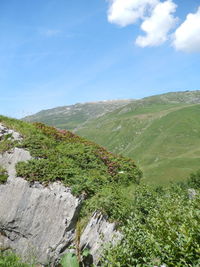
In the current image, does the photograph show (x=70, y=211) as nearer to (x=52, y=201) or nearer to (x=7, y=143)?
(x=52, y=201)

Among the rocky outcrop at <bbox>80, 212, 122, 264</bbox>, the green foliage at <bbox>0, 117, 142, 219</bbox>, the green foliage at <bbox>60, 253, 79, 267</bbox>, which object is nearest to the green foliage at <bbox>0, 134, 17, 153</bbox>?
the green foliage at <bbox>0, 117, 142, 219</bbox>

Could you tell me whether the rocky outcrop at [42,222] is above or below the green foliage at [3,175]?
below

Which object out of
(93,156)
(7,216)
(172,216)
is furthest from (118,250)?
(93,156)

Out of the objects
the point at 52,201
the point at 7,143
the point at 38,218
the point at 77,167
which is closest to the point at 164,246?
the point at 52,201

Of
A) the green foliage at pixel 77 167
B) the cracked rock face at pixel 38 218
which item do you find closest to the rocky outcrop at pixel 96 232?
the green foliage at pixel 77 167

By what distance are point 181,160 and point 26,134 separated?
139 meters

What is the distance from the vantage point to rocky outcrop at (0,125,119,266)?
36.5 feet

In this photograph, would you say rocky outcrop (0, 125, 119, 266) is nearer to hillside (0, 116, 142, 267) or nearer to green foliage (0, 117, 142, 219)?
hillside (0, 116, 142, 267)

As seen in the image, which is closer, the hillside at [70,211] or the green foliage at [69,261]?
the hillside at [70,211]

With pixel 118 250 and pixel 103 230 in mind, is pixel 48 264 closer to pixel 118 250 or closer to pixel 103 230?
pixel 103 230

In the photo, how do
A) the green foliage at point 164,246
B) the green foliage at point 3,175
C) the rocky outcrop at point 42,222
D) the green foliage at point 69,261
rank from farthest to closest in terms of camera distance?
the green foliage at point 3,175 → the rocky outcrop at point 42,222 → the green foliage at point 69,261 → the green foliage at point 164,246

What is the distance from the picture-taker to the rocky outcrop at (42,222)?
11125mm

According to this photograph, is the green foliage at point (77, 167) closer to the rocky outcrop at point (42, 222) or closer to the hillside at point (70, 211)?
the hillside at point (70, 211)

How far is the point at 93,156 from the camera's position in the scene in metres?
18.2
